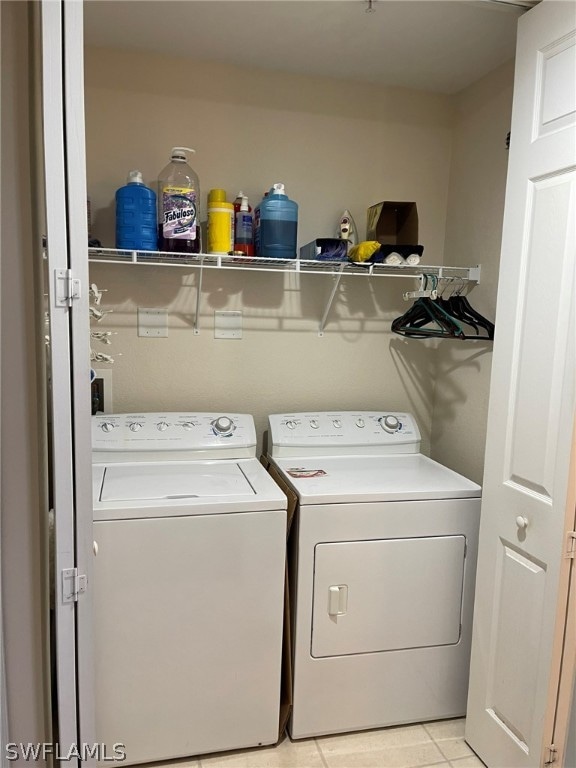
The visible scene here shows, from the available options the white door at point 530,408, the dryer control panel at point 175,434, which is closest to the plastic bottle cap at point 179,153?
the dryer control panel at point 175,434

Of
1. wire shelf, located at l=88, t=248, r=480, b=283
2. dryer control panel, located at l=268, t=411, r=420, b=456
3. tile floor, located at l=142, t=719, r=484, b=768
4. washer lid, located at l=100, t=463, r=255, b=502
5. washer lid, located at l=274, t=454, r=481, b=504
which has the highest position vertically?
wire shelf, located at l=88, t=248, r=480, b=283

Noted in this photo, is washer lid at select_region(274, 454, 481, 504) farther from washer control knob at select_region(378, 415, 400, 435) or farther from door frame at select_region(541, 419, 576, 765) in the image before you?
door frame at select_region(541, 419, 576, 765)

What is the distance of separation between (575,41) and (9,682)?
83.3 inches

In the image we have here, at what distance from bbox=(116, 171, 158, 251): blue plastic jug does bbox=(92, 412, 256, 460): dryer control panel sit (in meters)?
0.66

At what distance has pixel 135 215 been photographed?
2010mm

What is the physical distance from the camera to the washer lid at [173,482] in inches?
70.8

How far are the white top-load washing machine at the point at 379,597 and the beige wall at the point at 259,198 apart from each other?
56 centimetres

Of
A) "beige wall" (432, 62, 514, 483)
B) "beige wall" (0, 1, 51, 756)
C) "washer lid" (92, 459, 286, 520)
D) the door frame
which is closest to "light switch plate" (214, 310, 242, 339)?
"washer lid" (92, 459, 286, 520)

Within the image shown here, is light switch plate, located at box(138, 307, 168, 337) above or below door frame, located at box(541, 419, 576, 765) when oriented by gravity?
above

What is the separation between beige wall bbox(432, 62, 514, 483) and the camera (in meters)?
2.22

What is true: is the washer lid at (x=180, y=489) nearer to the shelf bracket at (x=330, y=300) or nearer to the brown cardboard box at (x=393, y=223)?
the shelf bracket at (x=330, y=300)

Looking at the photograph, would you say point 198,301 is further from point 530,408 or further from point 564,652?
point 564,652

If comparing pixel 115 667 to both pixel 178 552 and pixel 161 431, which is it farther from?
pixel 161 431

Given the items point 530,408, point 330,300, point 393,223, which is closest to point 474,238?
point 393,223
